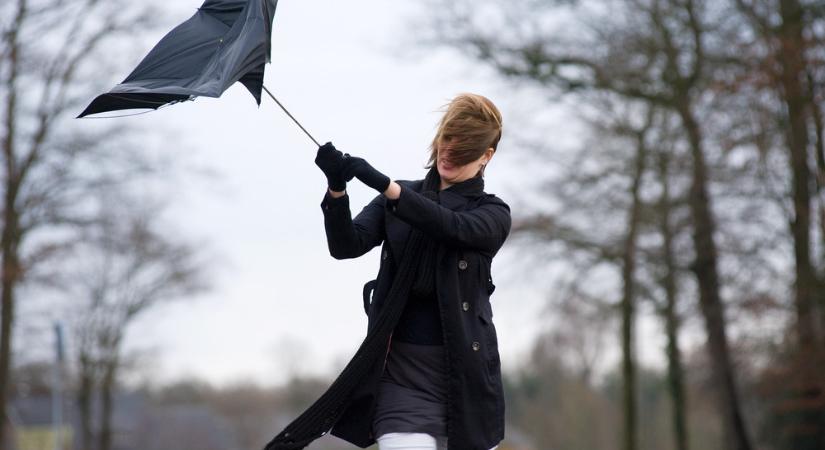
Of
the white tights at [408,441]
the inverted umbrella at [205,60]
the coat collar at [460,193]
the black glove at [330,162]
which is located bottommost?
the white tights at [408,441]

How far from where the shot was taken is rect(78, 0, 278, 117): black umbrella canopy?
152 inches

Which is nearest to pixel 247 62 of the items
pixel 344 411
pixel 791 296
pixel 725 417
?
pixel 344 411

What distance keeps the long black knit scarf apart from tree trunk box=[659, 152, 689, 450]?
1799 centimetres

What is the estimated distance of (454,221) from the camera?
3.82m

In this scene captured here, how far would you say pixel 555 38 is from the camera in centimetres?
2177

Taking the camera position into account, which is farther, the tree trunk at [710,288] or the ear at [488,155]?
the tree trunk at [710,288]

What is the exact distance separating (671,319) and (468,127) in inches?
791

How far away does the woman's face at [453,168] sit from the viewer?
159 inches

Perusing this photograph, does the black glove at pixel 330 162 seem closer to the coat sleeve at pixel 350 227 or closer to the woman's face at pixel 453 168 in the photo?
the coat sleeve at pixel 350 227

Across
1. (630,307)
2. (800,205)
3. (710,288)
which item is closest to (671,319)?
(630,307)

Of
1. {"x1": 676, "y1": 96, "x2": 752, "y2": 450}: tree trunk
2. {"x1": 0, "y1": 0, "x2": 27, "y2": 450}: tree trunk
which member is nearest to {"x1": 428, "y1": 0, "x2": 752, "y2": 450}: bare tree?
{"x1": 676, "y1": 96, "x2": 752, "y2": 450}: tree trunk

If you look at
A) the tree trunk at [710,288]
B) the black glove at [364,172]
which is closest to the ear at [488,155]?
the black glove at [364,172]

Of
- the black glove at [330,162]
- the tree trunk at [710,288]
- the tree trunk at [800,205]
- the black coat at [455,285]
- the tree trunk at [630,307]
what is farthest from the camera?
the tree trunk at [630,307]

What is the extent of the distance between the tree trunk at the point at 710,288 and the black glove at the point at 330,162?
55.9 ft
